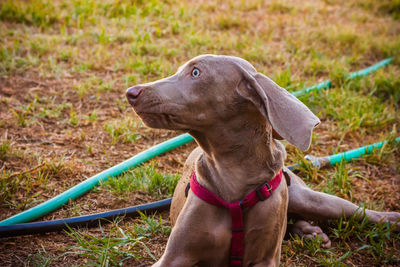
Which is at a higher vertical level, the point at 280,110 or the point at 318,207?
the point at 280,110

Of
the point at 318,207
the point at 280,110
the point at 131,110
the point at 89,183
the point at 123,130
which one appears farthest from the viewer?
the point at 131,110

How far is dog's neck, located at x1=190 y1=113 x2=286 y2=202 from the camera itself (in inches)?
83.1

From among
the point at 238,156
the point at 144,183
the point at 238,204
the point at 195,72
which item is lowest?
the point at 144,183

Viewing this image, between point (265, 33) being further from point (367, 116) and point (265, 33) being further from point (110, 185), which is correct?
point (110, 185)

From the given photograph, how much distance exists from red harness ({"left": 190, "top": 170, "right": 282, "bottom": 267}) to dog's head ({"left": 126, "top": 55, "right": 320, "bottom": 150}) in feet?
1.13

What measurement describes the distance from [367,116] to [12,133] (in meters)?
3.44

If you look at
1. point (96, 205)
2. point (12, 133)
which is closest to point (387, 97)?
point (96, 205)

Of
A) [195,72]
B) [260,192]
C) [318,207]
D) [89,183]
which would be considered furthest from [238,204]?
[89,183]

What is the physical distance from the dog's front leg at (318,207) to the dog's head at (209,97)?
89cm

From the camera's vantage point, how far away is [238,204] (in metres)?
2.09

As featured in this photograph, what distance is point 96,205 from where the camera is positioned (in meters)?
3.03

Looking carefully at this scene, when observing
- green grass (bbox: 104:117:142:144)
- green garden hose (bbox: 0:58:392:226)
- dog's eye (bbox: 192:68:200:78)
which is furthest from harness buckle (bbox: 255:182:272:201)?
green grass (bbox: 104:117:142:144)

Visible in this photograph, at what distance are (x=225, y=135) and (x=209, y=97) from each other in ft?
0.70

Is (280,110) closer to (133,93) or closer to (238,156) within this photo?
(238,156)
